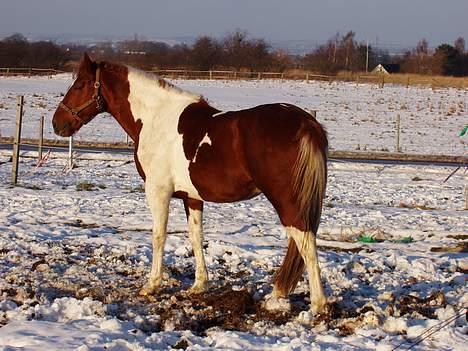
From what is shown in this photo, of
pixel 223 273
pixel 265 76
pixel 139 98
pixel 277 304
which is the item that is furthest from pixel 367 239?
pixel 265 76

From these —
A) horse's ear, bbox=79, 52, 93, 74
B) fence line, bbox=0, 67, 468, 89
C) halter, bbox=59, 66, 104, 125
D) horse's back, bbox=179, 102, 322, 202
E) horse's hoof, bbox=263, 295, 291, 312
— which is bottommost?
horse's hoof, bbox=263, 295, 291, 312

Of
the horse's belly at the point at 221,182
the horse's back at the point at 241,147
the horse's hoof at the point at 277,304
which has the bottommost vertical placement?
the horse's hoof at the point at 277,304

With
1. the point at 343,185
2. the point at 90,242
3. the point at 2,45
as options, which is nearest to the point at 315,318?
the point at 90,242

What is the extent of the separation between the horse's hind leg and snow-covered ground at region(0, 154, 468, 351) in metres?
0.14

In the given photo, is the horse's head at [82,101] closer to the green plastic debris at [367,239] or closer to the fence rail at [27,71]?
the green plastic debris at [367,239]

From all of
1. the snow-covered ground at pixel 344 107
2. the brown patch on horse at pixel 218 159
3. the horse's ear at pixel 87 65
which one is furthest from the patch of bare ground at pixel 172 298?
the snow-covered ground at pixel 344 107

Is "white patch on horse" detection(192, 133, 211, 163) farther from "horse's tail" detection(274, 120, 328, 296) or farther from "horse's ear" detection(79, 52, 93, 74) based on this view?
"horse's ear" detection(79, 52, 93, 74)

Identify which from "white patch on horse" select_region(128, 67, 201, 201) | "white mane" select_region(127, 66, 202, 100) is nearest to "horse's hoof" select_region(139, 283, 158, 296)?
"white patch on horse" select_region(128, 67, 201, 201)

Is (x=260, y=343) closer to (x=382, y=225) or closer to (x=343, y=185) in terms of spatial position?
(x=382, y=225)

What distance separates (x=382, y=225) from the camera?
9836mm

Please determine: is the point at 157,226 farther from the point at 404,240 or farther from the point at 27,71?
the point at 27,71

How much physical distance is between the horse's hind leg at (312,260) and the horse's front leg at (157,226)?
1.38m

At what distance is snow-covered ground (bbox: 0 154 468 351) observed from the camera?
4930 mm

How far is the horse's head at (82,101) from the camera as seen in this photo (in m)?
6.68
